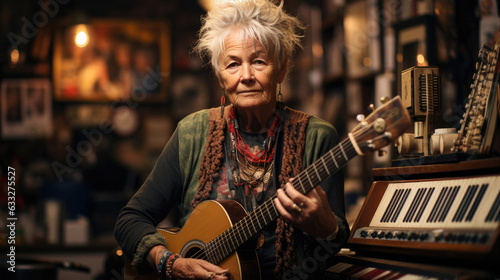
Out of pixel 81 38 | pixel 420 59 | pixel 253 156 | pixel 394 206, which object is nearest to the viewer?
pixel 394 206

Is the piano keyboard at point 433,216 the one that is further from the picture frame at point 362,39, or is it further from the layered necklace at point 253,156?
the picture frame at point 362,39

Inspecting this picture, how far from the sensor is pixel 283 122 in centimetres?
212

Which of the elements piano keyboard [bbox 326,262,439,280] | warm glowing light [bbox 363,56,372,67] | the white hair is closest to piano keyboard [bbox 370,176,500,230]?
piano keyboard [bbox 326,262,439,280]

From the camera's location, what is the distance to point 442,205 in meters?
1.55

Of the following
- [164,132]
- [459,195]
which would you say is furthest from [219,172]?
[164,132]

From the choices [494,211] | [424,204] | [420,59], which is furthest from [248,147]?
[420,59]

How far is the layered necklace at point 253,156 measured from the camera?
2066 mm

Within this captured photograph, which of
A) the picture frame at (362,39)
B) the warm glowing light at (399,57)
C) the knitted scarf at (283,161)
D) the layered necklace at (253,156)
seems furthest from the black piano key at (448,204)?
the picture frame at (362,39)

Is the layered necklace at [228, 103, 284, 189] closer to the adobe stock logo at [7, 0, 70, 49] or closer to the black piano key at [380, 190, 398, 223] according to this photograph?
the black piano key at [380, 190, 398, 223]

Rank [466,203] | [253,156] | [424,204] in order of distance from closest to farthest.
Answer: [466,203], [424,204], [253,156]

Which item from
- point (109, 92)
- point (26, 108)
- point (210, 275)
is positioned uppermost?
point (109, 92)

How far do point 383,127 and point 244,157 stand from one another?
0.71 m

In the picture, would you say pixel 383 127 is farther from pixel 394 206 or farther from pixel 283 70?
pixel 283 70

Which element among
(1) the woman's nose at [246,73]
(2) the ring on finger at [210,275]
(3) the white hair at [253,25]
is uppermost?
(3) the white hair at [253,25]
